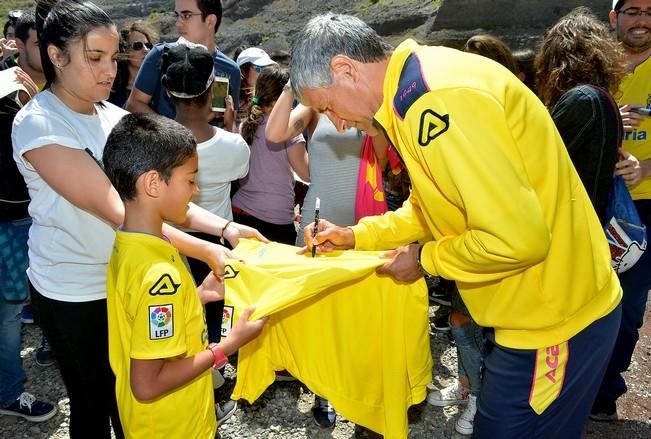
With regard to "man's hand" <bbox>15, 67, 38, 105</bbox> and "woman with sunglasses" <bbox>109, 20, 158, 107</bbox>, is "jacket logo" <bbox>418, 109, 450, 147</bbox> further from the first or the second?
"woman with sunglasses" <bbox>109, 20, 158, 107</bbox>

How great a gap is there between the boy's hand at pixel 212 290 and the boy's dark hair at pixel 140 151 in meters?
0.64

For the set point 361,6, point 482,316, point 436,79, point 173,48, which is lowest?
point 361,6

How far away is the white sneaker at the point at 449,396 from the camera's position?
3.53 meters

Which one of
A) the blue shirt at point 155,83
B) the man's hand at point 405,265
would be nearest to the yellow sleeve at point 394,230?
the man's hand at point 405,265

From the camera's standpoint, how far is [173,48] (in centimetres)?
319

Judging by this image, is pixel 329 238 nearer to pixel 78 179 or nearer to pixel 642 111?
Result: pixel 78 179

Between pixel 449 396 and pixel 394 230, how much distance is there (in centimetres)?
162

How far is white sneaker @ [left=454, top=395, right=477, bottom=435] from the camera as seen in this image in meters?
3.25

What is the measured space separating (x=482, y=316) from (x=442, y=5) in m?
28.6

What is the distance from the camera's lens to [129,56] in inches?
211

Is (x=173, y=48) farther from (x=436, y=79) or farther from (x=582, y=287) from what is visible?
(x=582, y=287)

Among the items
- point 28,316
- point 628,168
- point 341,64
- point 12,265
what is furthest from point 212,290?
point 28,316

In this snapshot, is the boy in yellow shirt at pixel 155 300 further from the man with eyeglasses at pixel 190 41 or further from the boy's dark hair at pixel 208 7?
the boy's dark hair at pixel 208 7

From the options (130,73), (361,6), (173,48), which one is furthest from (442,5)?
(173,48)
